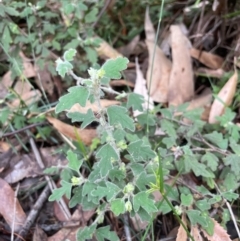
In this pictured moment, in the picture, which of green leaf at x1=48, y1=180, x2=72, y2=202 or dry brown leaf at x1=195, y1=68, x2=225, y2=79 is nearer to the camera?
green leaf at x1=48, y1=180, x2=72, y2=202

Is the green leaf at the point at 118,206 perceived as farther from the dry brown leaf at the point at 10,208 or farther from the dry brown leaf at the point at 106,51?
the dry brown leaf at the point at 106,51

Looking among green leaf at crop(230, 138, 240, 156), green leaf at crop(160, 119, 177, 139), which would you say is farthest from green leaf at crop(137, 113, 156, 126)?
green leaf at crop(230, 138, 240, 156)

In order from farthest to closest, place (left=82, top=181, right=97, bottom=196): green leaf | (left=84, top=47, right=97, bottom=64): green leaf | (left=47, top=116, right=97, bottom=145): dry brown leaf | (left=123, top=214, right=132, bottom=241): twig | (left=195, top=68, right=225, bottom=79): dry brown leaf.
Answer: (left=195, top=68, right=225, bottom=79): dry brown leaf
(left=84, top=47, right=97, bottom=64): green leaf
(left=47, top=116, right=97, bottom=145): dry brown leaf
(left=123, top=214, right=132, bottom=241): twig
(left=82, top=181, right=97, bottom=196): green leaf

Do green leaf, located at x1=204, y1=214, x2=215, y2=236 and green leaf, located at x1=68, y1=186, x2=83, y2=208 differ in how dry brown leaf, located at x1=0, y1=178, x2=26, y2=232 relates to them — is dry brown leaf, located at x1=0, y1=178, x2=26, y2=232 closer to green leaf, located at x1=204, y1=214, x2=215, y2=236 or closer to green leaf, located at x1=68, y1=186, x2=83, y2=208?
green leaf, located at x1=68, y1=186, x2=83, y2=208

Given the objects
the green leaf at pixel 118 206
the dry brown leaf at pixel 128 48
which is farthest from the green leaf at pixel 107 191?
the dry brown leaf at pixel 128 48

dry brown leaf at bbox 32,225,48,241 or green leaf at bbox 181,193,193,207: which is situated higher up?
green leaf at bbox 181,193,193,207

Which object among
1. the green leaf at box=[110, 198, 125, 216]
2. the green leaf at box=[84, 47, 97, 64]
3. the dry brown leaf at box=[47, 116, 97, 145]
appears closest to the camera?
the green leaf at box=[110, 198, 125, 216]

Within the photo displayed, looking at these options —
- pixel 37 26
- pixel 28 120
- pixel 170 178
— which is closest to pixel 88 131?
pixel 28 120
